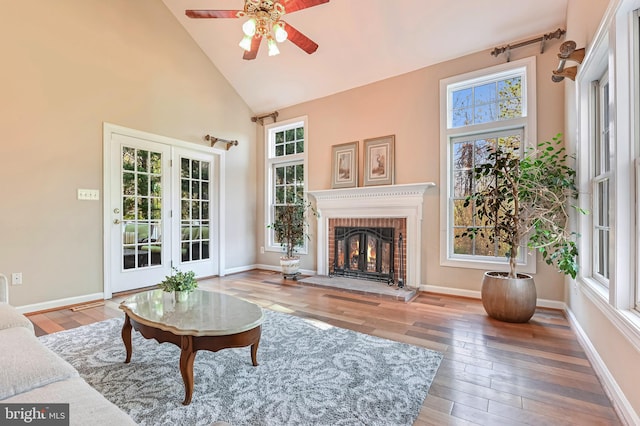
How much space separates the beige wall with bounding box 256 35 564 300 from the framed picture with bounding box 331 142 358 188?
0.11 m

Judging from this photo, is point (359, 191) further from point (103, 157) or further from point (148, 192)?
point (103, 157)

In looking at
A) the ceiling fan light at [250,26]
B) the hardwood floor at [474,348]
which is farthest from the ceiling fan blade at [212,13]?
the hardwood floor at [474,348]

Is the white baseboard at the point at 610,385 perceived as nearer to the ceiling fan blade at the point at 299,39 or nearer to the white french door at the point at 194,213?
the ceiling fan blade at the point at 299,39

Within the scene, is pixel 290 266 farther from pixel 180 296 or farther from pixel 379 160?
pixel 180 296

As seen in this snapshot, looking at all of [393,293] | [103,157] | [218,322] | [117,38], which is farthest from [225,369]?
[117,38]

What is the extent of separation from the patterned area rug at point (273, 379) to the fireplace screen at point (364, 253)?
1874 mm

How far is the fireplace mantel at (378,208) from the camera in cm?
412

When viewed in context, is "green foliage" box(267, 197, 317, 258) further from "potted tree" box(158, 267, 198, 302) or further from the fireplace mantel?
"potted tree" box(158, 267, 198, 302)

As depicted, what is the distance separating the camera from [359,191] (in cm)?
455

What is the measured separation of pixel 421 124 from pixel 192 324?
371 centimetres

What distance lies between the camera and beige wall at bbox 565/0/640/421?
1.58 metres

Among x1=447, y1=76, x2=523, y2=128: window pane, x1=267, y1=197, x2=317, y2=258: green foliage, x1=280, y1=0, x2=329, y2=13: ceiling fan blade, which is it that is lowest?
x1=267, y1=197, x2=317, y2=258: green foliage

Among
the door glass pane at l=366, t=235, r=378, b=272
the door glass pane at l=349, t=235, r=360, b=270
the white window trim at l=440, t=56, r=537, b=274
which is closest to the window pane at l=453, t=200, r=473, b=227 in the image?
the white window trim at l=440, t=56, r=537, b=274

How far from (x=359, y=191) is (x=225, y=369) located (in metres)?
3.13
